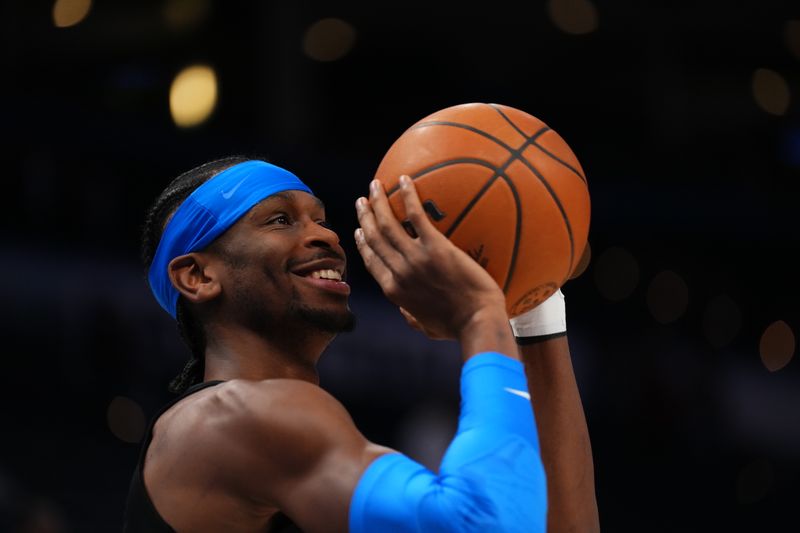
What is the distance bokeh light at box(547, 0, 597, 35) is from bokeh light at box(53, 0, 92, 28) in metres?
5.17

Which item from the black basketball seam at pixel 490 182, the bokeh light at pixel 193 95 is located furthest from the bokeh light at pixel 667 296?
the black basketball seam at pixel 490 182

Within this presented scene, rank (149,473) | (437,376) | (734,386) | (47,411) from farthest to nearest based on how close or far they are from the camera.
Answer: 1. (734,386)
2. (437,376)
3. (47,411)
4. (149,473)

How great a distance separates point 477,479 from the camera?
2.32 m

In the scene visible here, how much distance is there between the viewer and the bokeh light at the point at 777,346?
11.9 m

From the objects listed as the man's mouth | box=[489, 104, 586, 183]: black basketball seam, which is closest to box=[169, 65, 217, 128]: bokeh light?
the man's mouth

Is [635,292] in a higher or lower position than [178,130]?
lower

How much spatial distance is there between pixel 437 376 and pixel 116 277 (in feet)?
9.76

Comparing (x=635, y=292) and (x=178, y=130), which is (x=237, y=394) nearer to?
(x=178, y=130)

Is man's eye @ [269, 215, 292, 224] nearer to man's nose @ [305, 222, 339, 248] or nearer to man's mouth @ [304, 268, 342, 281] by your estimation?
man's nose @ [305, 222, 339, 248]

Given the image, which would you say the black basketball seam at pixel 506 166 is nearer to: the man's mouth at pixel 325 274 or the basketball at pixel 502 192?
the basketball at pixel 502 192

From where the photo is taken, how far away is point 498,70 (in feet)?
45.6

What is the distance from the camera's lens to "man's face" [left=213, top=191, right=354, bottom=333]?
2.98 m

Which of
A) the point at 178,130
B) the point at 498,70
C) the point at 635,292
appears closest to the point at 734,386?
the point at 635,292

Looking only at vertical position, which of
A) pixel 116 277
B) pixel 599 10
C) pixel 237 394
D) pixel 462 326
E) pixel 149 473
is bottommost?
pixel 116 277
